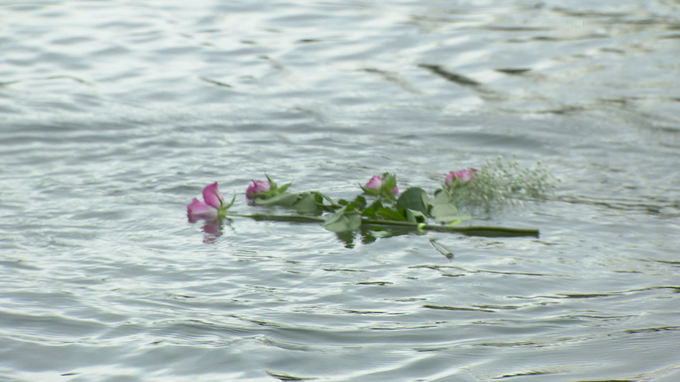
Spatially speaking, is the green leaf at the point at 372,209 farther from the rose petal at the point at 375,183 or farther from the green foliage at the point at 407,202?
the rose petal at the point at 375,183

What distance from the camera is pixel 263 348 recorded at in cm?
298

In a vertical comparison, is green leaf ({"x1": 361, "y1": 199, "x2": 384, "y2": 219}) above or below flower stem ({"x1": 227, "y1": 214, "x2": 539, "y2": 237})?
above

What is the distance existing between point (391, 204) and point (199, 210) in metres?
1.00

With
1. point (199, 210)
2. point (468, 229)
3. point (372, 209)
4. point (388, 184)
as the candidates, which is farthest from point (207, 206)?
point (468, 229)

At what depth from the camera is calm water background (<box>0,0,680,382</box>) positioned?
3.02 meters

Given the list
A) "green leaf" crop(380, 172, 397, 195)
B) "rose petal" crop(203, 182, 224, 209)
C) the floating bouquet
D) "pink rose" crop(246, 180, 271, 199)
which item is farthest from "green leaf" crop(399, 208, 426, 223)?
"rose petal" crop(203, 182, 224, 209)

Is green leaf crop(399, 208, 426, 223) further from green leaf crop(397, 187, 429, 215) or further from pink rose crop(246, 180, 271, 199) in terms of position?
pink rose crop(246, 180, 271, 199)

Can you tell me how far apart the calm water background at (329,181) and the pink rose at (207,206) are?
8cm

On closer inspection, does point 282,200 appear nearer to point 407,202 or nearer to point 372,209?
point 372,209

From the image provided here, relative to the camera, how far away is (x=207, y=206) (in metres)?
4.48

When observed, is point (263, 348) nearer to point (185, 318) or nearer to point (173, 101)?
point (185, 318)

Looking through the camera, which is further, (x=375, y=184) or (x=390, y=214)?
(x=375, y=184)

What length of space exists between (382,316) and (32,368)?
48.8 inches

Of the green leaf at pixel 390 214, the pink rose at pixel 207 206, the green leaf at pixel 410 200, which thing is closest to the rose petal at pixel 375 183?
the green leaf at pixel 410 200
